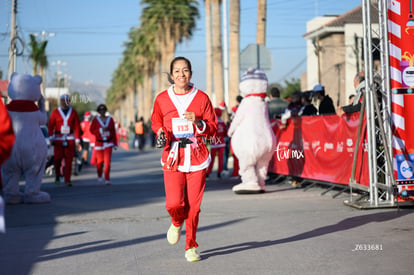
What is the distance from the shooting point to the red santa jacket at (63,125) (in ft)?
52.6

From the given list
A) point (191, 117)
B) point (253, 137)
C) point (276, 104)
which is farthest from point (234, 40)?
point (191, 117)

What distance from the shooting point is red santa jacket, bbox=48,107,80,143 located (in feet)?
52.6

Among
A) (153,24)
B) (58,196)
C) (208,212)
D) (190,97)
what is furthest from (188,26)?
(190,97)

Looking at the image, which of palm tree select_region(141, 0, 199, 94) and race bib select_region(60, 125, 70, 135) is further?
palm tree select_region(141, 0, 199, 94)

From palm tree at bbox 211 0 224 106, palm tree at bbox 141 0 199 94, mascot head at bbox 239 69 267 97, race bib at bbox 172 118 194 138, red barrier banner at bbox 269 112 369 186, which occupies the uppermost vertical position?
palm tree at bbox 141 0 199 94

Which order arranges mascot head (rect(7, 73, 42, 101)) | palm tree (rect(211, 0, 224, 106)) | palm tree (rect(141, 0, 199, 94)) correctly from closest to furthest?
mascot head (rect(7, 73, 42, 101)) → palm tree (rect(211, 0, 224, 106)) → palm tree (rect(141, 0, 199, 94))

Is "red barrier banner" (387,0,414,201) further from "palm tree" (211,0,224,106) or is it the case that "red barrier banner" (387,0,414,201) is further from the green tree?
the green tree

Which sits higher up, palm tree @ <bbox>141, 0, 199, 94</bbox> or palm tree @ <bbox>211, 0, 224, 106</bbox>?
palm tree @ <bbox>141, 0, 199, 94</bbox>

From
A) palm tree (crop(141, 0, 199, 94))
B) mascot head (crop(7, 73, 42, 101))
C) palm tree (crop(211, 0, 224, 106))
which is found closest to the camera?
mascot head (crop(7, 73, 42, 101))

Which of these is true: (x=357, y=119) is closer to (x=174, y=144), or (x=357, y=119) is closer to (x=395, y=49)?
(x=395, y=49)

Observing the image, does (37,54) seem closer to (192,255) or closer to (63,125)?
(63,125)

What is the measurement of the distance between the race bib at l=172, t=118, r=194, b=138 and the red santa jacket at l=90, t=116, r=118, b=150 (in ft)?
33.7

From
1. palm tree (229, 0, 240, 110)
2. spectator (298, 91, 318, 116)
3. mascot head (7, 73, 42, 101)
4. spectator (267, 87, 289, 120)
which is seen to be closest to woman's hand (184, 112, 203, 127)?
mascot head (7, 73, 42, 101)

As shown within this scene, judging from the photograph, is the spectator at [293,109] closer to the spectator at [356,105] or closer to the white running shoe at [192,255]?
the spectator at [356,105]
